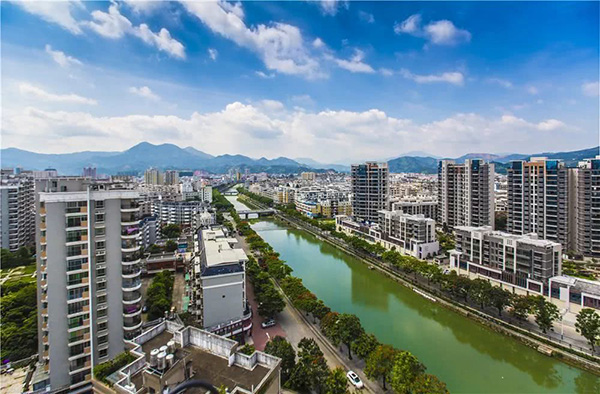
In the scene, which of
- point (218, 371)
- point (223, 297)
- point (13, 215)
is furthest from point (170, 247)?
point (218, 371)

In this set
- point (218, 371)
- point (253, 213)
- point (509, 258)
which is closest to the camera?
point (218, 371)

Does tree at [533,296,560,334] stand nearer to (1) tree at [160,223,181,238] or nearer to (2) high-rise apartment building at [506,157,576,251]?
(2) high-rise apartment building at [506,157,576,251]

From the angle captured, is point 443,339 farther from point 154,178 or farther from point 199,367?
point 154,178

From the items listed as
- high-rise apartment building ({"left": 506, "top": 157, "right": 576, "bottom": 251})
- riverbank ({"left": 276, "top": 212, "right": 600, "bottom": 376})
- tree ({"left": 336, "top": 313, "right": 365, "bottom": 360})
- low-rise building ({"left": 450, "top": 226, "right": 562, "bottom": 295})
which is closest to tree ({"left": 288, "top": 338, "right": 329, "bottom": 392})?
tree ({"left": 336, "top": 313, "right": 365, "bottom": 360})

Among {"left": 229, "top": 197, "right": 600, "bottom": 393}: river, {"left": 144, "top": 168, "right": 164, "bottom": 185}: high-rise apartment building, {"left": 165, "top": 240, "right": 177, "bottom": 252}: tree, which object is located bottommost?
{"left": 229, "top": 197, "right": 600, "bottom": 393}: river

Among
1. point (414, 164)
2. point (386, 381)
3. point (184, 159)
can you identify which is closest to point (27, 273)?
point (386, 381)

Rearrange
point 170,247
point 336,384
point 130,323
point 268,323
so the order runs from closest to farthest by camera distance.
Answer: point 336,384 → point 130,323 → point 268,323 → point 170,247
